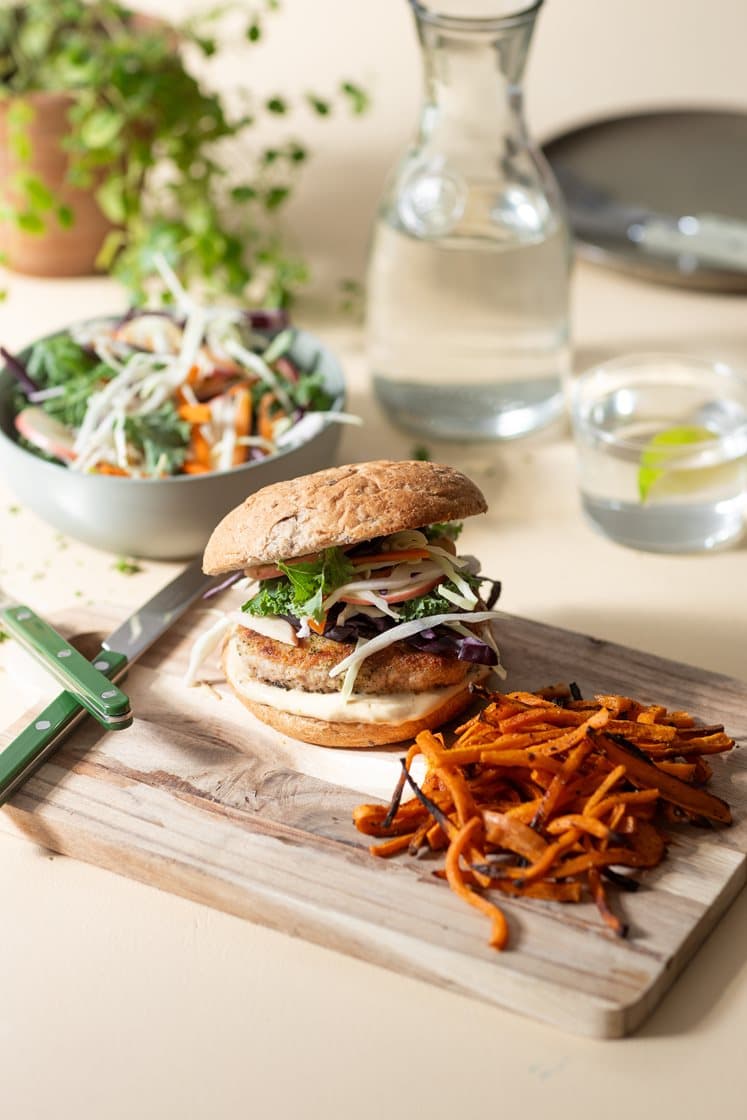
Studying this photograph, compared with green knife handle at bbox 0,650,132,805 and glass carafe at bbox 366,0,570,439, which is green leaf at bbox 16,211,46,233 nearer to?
glass carafe at bbox 366,0,570,439

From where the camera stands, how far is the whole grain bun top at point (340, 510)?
2422 millimetres

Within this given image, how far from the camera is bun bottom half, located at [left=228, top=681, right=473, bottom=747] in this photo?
250cm

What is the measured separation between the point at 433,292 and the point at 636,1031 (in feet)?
6.35

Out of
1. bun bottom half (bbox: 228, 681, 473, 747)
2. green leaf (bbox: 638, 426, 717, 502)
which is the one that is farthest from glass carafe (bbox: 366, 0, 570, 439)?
bun bottom half (bbox: 228, 681, 473, 747)

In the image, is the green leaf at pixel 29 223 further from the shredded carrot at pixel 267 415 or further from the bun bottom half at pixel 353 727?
the bun bottom half at pixel 353 727

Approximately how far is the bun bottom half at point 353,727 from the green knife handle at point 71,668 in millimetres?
244

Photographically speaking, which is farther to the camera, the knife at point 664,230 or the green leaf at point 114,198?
the knife at point 664,230

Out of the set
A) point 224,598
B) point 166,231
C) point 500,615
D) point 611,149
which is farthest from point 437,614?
point 611,149

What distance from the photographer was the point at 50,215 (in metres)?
4.33

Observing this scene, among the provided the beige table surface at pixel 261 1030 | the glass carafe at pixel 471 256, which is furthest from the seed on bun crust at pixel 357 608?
the glass carafe at pixel 471 256

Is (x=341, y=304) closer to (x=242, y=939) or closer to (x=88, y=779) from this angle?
(x=88, y=779)

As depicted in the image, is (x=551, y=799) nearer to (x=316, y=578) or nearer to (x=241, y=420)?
(x=316, y=578)

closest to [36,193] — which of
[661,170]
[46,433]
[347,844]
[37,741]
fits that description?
[46,433]

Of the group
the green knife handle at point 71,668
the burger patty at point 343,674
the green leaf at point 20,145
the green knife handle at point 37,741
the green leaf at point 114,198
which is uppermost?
the green leaf at point 20,145
